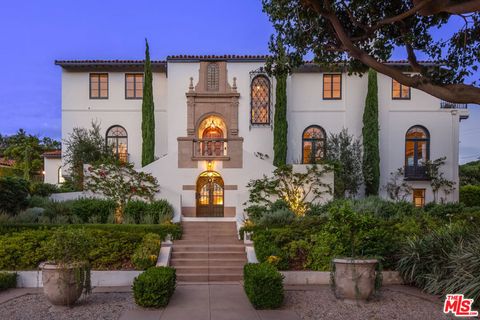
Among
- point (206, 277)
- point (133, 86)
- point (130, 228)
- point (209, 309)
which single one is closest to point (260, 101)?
point (133, 86)

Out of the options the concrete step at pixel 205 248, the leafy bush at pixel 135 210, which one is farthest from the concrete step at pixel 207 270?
the leafy bush at pixel 135 210

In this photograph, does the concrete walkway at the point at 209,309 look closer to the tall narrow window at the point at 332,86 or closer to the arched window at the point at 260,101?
the arched window at the point at 260,101

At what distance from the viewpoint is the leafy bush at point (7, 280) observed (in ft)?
27.9

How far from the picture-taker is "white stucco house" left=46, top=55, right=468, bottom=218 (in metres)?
20.7

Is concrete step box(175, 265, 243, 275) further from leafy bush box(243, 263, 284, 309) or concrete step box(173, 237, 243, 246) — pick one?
leafy bush box(243, 263, 284, 309)

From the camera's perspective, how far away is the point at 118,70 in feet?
72.0

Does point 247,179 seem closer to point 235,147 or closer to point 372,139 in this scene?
point 235,147

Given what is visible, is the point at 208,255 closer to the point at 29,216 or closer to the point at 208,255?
the point at 208,255

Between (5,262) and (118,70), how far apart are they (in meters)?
15.2

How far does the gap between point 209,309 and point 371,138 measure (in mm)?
16414

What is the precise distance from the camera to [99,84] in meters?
22.0

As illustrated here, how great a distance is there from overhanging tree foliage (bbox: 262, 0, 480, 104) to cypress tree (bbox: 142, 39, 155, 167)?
11428 mm

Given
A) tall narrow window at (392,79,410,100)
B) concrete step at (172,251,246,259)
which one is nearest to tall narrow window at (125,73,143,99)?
concrete step at (172,251,246,259)

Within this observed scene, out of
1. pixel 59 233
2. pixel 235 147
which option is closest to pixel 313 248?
pixel 59 233
